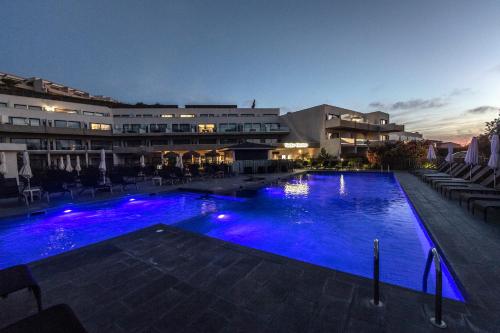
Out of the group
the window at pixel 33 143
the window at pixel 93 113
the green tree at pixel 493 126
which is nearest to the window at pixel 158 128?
the window at pixel 93 113

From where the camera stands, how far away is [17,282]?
77.4 inches

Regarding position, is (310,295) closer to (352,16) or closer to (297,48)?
(352,16)

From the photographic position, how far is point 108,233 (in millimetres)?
6414

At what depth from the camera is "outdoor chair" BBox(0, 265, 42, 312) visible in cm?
188

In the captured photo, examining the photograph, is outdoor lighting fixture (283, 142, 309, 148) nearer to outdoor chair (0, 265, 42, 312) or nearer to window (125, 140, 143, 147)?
window (125, 140, 143, 147)

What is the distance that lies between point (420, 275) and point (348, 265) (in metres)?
1.27

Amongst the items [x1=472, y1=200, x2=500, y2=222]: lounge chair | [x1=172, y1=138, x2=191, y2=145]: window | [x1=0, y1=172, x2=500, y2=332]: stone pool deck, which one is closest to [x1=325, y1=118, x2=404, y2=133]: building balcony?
[x1=172, y1=138, x2=191, y2=145]: window

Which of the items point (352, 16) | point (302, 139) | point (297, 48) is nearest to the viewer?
point (352, 16)

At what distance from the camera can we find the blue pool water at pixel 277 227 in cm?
486

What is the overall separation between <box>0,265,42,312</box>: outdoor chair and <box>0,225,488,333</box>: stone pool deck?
54 centimetres

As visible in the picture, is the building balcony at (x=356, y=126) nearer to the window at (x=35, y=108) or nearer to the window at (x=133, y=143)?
the window at (x=133, y=143)

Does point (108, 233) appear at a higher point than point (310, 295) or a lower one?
lower

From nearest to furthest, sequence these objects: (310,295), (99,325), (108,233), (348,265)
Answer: (99,325)
(310,295)
(348,265)
(108,233)

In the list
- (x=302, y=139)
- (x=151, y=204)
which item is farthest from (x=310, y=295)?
(x=302, y=139)
